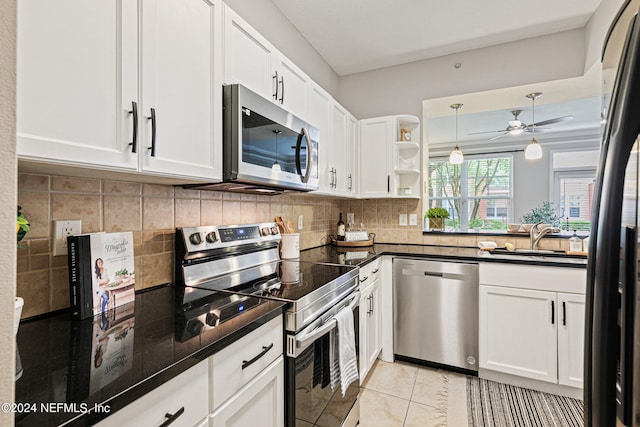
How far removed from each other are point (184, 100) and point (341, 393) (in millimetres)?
1560

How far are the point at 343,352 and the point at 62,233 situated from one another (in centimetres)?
131

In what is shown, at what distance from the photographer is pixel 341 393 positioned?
1.59 meters

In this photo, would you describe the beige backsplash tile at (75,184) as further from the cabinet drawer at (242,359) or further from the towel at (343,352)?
the towel at (343,352)

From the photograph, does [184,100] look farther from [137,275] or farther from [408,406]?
[408,406]

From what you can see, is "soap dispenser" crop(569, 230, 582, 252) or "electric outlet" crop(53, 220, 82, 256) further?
"soap dispenser" crop(569, 230, 582, 252)

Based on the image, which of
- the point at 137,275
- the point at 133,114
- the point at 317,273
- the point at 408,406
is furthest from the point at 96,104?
the point at 408,406

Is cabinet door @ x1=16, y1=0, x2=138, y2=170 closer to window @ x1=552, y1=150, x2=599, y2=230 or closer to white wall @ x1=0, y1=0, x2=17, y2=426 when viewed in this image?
white wall @ x1=0, y1=0, x2=17, y2=426

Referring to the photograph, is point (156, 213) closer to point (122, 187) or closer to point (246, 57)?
point (122, 187)

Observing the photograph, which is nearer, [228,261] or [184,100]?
[184,100]

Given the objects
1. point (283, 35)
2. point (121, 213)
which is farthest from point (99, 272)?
point (283, 35)

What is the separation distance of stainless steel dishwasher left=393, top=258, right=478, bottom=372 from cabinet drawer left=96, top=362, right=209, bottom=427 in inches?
78.6

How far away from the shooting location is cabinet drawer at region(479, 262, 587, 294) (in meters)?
2.06

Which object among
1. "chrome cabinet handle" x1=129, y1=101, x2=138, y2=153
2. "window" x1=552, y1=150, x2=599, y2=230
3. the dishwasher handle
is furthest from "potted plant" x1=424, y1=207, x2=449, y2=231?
"window" x1=552, y1=150, x2=599, y2=230

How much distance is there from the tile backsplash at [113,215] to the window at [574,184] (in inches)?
231
